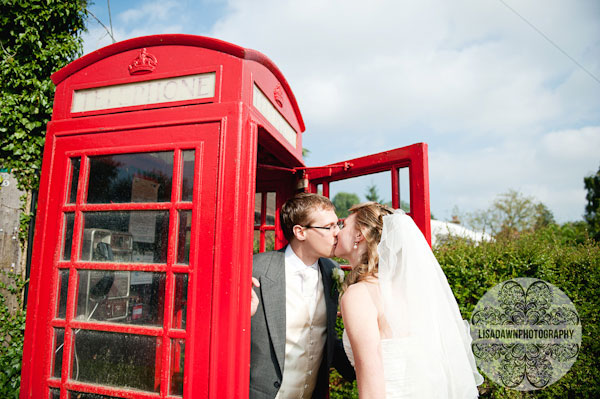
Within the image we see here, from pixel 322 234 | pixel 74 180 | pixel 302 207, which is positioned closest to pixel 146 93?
pixel 74 180

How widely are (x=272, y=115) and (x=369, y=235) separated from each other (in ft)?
3.70

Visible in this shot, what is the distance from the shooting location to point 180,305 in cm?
187

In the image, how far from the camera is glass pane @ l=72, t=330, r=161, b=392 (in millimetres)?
1894

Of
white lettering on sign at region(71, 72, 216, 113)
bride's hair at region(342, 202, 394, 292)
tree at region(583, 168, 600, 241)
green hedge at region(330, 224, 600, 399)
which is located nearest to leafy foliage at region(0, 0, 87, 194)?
white lettering on sign at region(71, 72, 216, 113)

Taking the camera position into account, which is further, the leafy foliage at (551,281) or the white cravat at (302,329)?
the leafy foliage at (551,281)

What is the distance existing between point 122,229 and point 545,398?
5472mm

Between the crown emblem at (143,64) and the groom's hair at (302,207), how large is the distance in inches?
55.2

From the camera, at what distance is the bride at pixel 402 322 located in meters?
1.89

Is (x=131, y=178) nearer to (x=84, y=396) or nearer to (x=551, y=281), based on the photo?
(x=84, y=396)

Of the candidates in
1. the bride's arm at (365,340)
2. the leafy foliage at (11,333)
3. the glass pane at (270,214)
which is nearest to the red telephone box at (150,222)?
the bride's arm at (365,340)

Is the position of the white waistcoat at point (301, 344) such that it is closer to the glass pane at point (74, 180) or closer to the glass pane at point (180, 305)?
the glass pane at point (180, 305)

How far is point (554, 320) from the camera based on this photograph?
444cm

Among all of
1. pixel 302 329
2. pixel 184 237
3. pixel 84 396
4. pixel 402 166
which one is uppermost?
pixel 402 166

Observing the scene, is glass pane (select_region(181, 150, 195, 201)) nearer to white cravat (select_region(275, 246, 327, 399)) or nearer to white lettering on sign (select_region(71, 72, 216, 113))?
white lettering on sign (select_region(71, 72, 216, 113))
